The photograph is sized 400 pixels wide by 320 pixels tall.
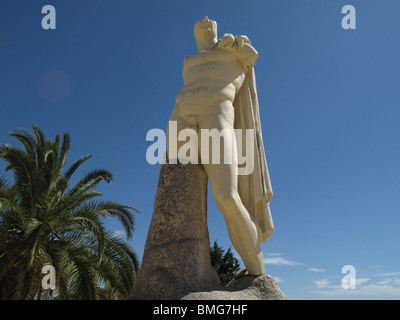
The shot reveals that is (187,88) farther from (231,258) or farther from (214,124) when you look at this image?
(231,258)

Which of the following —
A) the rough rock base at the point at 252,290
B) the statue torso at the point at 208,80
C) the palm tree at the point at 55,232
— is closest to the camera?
the rough rock base at the point at 252,290

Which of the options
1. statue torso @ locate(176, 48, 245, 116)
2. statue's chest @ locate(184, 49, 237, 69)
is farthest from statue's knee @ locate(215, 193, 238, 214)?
statue's chest @ locate(184, 49, 237, 69)

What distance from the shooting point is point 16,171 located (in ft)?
35.4

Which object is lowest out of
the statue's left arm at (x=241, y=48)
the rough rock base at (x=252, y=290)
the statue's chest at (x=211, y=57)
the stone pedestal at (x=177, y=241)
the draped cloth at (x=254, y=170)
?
the rough rock base at (x=252, y=290)

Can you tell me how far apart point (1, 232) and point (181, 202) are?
6969 mm

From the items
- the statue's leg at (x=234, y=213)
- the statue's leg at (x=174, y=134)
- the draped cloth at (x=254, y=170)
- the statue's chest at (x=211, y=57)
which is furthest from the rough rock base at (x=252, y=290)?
the statue's chest at (x=211, y=57)

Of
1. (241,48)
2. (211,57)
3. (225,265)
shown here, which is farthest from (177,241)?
(225,265)

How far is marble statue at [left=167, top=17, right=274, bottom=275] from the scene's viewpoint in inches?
179

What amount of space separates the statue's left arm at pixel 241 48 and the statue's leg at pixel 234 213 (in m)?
1.26

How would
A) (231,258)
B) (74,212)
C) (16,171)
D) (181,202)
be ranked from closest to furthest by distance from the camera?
1. (181,202)
2. (231,258)
3. (74,212)
4. (16,171)

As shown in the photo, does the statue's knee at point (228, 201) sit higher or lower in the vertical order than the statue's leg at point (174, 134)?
lower

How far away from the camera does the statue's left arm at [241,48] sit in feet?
17.2

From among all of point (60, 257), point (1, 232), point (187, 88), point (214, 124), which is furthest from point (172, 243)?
point (1, 232)

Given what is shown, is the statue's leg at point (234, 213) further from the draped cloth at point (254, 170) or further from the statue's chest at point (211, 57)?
the statue's chest at point (211, 57)
